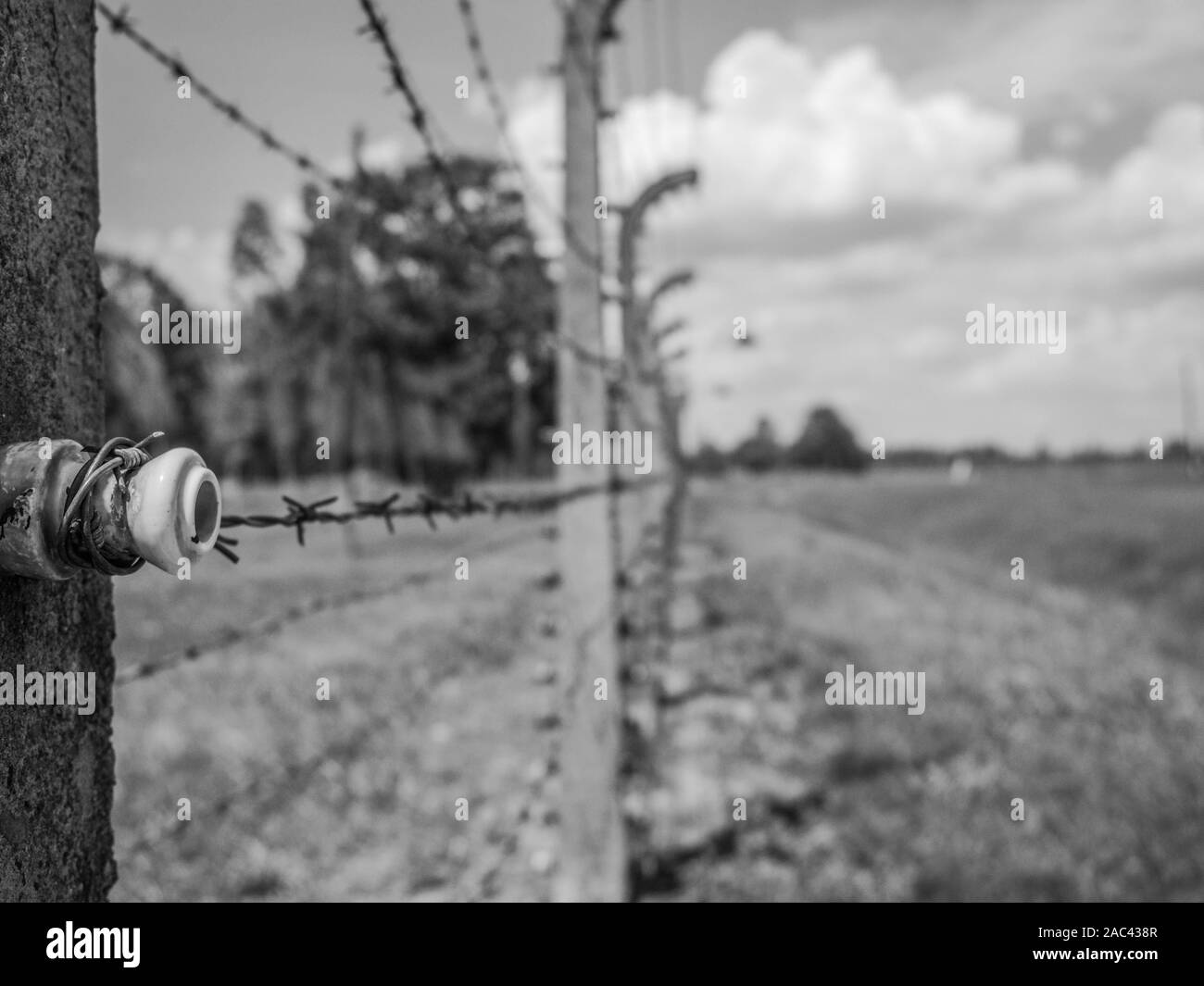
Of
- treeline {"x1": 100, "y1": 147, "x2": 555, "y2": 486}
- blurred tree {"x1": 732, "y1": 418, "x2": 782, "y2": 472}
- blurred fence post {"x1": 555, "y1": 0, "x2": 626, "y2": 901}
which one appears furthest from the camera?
blurred tree {"x1": 732, "y1": 418, "x2": 782, "y2": 472}

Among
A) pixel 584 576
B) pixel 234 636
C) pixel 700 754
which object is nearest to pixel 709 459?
pixel 700 754

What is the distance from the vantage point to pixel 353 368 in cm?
2975

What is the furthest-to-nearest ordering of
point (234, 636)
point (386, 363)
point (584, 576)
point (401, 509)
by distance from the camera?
point (386, 363), point (584, 576), point (234, 636), point (401, 509)

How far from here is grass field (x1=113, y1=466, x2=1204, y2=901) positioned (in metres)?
4.29

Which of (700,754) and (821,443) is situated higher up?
(821,443)

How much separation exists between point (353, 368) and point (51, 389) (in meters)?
29.5

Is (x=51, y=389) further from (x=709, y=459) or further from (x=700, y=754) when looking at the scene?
(x=709, y=459)

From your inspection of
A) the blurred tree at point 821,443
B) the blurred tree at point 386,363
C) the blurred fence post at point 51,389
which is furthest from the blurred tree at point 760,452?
the blurred fence post at point 51,389

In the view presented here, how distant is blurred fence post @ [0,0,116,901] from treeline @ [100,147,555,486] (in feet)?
55.4

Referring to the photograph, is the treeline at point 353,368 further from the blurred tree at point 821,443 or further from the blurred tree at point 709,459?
the blurred tree at point 821,443

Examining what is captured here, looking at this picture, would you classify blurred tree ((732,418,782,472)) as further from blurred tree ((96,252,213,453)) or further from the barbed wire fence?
the barbed wire fence

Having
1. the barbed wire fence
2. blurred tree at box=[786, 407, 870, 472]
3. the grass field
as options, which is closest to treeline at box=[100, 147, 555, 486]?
the grass field

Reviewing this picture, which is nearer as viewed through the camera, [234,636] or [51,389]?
[51,389]

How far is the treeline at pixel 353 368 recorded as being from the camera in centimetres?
2802
